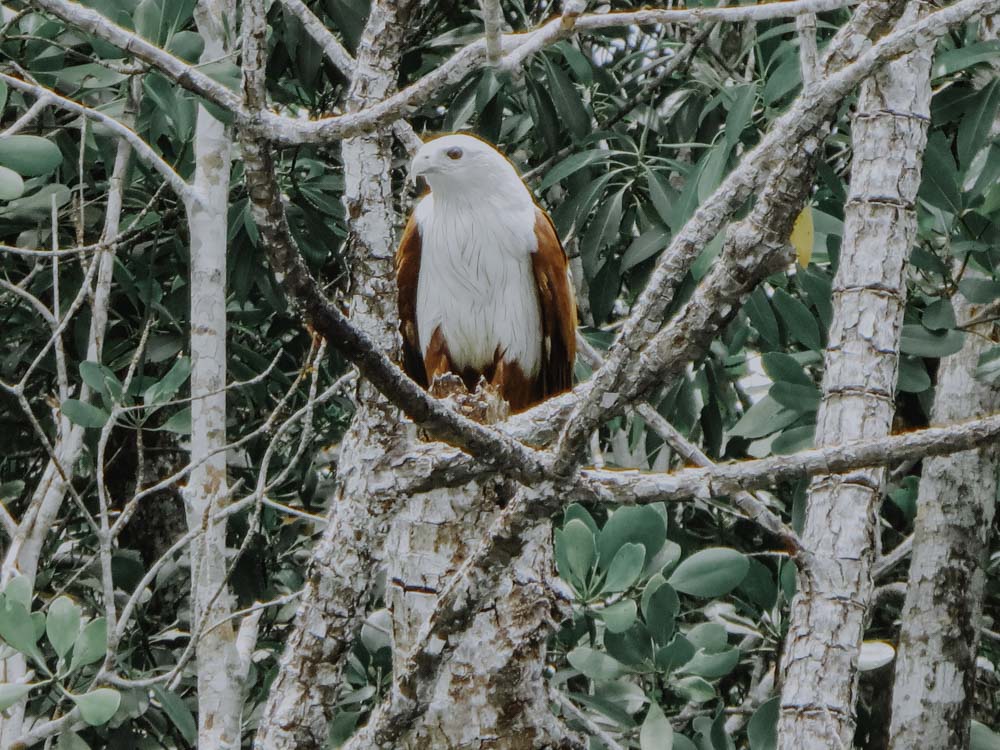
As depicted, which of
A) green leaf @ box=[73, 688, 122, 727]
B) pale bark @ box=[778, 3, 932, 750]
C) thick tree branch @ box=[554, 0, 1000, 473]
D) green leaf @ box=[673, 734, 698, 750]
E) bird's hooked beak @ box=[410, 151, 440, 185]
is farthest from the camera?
bird's hooked beak @ box=[410, 151, 440, 185]

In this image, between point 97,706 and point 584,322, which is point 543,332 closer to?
point 584,322

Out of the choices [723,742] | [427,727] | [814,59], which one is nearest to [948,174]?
[814,59]

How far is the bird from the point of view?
4828mm

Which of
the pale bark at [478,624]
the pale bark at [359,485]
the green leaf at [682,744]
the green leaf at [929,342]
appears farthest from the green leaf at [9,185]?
the green leaf at [929,342]

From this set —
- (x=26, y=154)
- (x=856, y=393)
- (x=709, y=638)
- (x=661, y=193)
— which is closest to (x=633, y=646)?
(x=709, y=638)

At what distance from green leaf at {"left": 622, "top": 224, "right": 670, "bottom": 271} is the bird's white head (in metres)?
0.48

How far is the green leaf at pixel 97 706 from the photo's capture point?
3082 millimetres

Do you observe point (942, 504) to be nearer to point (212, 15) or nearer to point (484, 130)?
point (484, 130)

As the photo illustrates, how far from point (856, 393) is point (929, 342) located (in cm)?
105

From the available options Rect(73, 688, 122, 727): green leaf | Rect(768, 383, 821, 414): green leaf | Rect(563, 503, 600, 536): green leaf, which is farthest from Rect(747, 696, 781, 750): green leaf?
Rect(73, 688, 122, 727): green leaf

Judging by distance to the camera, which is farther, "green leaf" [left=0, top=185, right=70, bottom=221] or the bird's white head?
"green leaf" [left=0, top=185, right=70, bottom=221]

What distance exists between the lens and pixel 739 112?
4039 mm

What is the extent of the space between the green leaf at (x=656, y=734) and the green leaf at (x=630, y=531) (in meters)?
0.44

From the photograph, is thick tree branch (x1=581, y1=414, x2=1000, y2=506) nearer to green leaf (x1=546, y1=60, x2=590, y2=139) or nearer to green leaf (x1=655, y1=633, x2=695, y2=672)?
green leaf (x1=655, y1=633, x2=695, y2=672)
